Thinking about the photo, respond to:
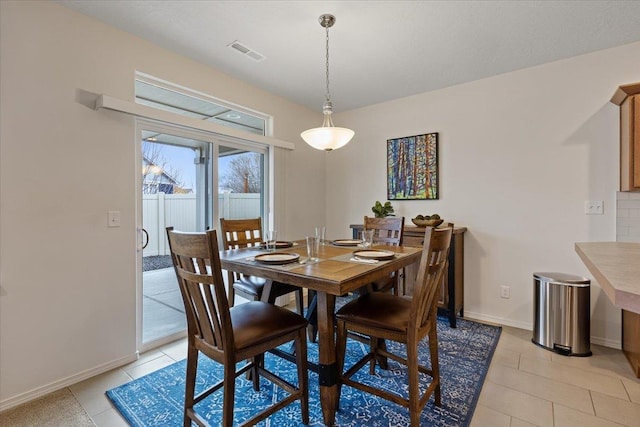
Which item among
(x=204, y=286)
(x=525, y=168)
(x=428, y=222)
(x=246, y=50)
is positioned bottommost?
(x=204, y=286)

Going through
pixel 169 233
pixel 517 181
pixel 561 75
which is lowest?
pixel 169 233

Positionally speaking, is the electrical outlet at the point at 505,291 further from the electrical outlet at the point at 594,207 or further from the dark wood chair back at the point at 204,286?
the dark wood chair back at the point at 204,286

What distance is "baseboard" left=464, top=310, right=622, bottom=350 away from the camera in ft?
8.40

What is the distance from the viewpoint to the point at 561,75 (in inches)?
109

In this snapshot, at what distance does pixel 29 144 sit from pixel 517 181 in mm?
3875

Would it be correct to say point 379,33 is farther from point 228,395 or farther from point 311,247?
point 228,395

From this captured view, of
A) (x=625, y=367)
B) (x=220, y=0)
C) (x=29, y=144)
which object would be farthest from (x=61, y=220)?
(x=625, y=367)

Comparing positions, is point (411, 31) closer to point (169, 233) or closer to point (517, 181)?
point (517, 181)

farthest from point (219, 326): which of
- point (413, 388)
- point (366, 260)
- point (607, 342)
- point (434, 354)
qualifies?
point (607, 342)

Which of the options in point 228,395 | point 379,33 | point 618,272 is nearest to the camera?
point 618,272

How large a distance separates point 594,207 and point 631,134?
0.65m

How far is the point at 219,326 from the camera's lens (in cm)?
139

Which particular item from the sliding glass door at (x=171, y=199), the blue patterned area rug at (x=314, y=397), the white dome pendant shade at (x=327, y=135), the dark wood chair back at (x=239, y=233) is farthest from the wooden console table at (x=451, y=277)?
the sliding glass door at (x=171, y=199)

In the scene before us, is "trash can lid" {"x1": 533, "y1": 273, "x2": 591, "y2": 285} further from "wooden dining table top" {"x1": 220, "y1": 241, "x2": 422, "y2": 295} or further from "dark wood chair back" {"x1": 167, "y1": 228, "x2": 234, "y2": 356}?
"dark wood chair back" {"x1": 167, "y1": 228, "x2": 234, "y2": 356}
